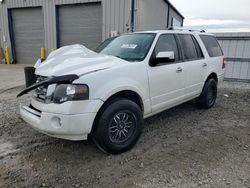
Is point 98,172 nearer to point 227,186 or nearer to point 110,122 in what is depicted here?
point 110,122

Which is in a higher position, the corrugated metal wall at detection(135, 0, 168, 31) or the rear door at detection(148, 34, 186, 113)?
the corrugated metal wall at detection(135, 0, 168, 31)

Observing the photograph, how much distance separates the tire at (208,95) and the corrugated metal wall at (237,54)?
14.1 feet

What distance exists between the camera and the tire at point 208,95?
486 cm

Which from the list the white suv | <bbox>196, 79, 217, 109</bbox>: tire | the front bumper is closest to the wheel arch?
the white suv

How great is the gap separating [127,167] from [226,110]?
3464 millimetres

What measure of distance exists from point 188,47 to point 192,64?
0.37 meters

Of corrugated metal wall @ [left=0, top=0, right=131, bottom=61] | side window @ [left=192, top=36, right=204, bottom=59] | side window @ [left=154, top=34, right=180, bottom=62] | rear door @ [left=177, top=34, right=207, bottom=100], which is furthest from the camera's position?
corrugated metal wall @ [left=0, top=0, right=131, bottom=61]

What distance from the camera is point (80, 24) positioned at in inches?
464

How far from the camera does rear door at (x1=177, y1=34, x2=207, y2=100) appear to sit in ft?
13.5

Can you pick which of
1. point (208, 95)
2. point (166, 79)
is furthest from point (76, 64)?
point (208, 95)

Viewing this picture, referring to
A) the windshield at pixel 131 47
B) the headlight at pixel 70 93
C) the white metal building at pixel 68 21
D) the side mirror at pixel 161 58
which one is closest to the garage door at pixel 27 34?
the white metal building at pixel 68 21

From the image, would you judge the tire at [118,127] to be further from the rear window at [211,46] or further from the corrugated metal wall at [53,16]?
the corrugated metal wall at [53,16]

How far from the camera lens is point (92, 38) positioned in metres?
11.7

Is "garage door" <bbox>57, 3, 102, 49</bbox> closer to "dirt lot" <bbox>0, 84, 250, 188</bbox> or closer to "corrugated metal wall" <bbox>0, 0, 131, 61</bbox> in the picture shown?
"corrugated metal wall" <bbox>0, 0, 131, 61</bbox>
